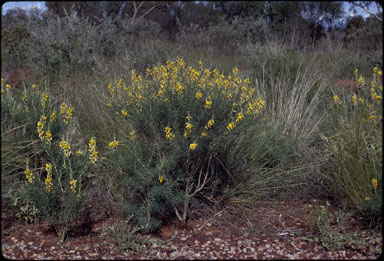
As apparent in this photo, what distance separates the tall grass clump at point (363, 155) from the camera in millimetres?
2740

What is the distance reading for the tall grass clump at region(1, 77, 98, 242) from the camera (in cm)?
266

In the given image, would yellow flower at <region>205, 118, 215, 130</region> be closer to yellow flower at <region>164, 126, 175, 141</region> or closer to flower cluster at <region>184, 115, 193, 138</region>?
flower cluster at <region>184, 115, 193, 138</region>

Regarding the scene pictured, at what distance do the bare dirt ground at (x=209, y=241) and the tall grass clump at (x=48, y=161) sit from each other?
16 centimetres

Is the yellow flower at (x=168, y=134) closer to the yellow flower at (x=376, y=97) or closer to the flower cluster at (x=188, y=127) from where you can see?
the flower cluster at (x=188, y=127)

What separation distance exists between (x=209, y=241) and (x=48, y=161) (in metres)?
1.48

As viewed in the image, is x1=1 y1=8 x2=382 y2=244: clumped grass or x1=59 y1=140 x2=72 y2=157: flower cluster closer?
x1=59 y1=140 x2=72 y2=157: flower cluster

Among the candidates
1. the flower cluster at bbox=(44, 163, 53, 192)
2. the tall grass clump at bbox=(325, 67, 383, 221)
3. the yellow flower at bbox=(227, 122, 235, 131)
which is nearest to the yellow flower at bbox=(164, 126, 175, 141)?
the yellow flower at bbox=(227, 122, 235, 131)

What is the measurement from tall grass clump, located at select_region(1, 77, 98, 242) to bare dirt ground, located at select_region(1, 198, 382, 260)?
16 centimetres

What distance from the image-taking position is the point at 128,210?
2.86 metres

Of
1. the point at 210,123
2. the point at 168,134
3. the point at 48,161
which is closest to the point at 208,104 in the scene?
the point at 210,123

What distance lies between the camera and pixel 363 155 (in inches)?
113

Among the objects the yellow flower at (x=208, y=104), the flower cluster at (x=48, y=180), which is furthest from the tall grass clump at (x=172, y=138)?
the flower cluster at (x=48, y=180)

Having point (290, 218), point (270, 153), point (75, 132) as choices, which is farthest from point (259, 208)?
point (75, 132)

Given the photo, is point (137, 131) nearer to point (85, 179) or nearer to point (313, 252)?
point (85, 179)
